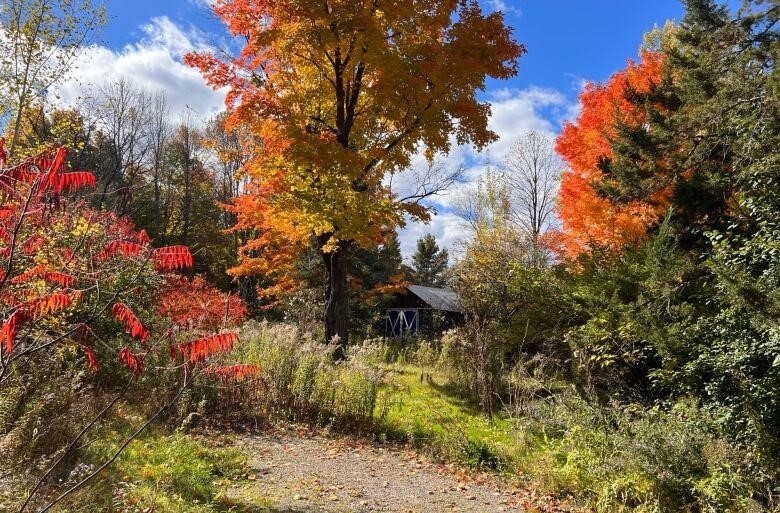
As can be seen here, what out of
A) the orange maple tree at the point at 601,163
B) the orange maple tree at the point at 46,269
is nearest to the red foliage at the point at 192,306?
the orange maple tree at the point at 46,269

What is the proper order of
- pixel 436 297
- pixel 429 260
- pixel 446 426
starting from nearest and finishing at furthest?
pixel 446 426, pixel 436 297, pixel 429 260

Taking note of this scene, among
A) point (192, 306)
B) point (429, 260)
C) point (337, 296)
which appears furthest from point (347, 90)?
point (429, 260)

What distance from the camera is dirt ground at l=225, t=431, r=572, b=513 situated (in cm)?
479

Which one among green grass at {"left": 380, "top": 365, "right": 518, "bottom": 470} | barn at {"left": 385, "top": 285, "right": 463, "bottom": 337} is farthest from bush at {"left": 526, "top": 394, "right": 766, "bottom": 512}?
barn at {"left": 385, "top": 285, "right": 463, "bottom": 337}

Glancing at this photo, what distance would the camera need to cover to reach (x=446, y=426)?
286 inches

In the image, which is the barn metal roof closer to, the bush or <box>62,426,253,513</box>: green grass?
the bush

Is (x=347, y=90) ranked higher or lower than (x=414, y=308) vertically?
higher

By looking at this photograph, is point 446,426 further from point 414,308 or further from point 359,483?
point 414,308

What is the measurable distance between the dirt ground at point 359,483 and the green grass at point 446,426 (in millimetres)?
287

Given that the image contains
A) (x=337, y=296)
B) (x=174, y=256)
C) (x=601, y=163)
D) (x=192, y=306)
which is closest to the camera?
(x=174, y=256)

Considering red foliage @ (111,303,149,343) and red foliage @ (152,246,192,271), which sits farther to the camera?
red foliage @ (152,246,192,271)

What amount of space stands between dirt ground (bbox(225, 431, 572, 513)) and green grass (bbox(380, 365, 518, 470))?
0.94 feet

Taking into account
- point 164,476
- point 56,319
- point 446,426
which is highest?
point 56,319

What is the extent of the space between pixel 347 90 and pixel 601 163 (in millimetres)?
6652
